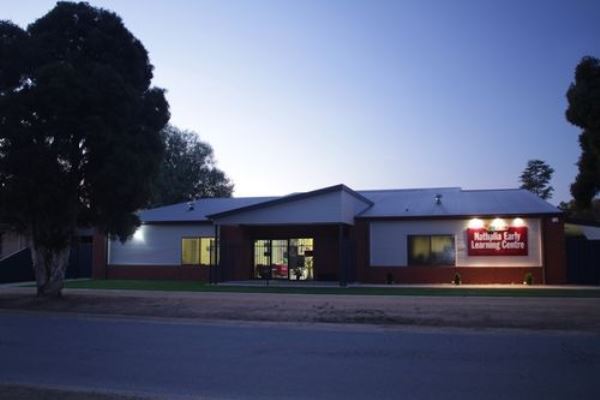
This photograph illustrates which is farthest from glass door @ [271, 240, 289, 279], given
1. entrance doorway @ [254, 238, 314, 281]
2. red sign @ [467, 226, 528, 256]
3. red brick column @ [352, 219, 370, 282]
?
red sign @ [467, 226, 528, 256]

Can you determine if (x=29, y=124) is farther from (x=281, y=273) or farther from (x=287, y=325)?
(x=281, y=273)

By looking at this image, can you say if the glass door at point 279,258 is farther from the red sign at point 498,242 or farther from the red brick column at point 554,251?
the red brick column at point 554,251

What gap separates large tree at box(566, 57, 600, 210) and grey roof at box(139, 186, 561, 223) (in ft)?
25.1

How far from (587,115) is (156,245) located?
22.8 metres

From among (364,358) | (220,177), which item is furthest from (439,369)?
(220,177)

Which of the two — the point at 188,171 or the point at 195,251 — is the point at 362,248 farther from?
the point at 188,171

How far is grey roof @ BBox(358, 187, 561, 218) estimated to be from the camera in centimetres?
2884

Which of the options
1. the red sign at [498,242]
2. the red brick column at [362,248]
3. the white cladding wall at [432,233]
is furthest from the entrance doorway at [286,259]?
the red sign at [498,242]

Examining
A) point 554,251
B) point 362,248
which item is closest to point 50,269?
point 362,248

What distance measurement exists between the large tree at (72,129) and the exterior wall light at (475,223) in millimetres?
14781

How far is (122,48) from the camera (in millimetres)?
20812

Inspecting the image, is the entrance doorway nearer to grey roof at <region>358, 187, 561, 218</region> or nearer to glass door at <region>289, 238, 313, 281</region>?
glass door at <region>289, 238, 313, 281</region>

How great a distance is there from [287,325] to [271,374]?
6085mm

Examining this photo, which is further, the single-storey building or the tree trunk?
the single-storey building
